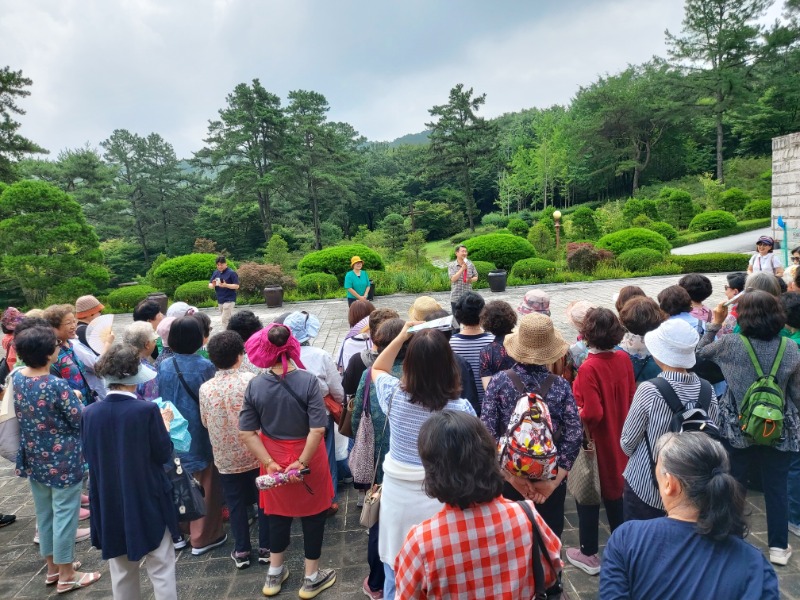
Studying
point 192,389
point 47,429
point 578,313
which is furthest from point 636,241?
point 47,429

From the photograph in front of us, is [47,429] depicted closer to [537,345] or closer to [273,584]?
[273,584]

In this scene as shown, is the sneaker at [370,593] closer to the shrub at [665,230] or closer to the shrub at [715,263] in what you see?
the shrub at [715,263]

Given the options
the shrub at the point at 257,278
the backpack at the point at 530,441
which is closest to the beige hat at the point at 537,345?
the backpack at the point at 530,441

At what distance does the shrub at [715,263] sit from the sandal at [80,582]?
16.4 meters

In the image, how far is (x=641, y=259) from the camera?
1538 centimetres

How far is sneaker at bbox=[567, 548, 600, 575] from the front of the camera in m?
2.86

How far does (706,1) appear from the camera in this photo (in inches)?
1176

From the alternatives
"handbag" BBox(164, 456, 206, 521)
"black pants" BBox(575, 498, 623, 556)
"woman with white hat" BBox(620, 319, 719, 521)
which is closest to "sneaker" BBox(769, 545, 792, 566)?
"black pants" BBox(575, 498, 623, 556)

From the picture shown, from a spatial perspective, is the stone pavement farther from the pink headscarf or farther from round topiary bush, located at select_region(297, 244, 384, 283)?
round topiary bush, located at select_region(297, 244, 384, 283)

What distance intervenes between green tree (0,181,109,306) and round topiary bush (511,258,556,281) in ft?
43.3

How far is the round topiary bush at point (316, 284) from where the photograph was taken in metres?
15.2

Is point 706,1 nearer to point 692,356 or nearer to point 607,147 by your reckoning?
point 607,147

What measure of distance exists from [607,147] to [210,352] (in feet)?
130

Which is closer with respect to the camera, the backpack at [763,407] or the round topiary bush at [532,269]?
the backpack at [763,407]
